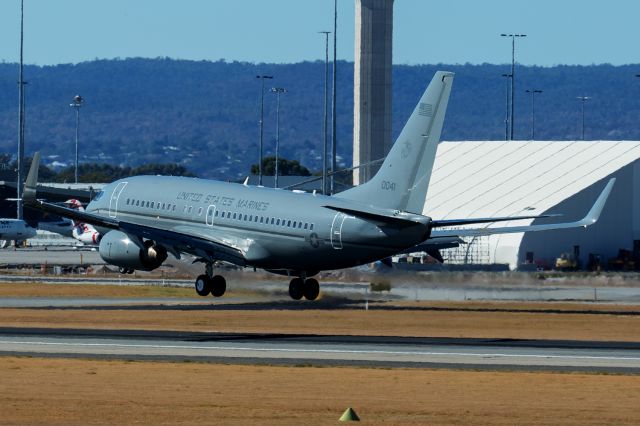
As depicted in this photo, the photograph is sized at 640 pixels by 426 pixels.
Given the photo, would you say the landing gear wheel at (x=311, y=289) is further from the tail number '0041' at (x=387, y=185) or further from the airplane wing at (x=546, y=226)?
the tail number '0041' at (x=387, y=185)

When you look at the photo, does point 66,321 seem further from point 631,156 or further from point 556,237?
point 631,156

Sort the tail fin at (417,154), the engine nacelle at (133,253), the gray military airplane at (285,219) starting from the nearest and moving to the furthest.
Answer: the tail fin at (417,154) → the gray military airplane at (285,219) → the engine nacelle at (133,253)

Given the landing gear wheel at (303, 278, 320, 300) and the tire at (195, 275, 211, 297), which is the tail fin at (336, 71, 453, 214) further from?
the tire at (195, 275, 211, 297)

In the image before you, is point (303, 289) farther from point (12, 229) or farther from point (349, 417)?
point (12, 229)

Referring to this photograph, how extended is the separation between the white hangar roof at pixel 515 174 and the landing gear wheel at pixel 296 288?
163ft

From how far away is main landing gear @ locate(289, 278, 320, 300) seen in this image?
68.9 metres

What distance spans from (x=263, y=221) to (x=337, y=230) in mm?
5192

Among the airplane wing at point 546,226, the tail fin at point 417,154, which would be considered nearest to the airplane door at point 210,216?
the tail fin at point 417,154

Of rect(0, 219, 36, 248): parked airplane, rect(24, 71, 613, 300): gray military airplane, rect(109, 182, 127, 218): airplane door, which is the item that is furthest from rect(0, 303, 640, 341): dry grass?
rect(0, 219, 36, 248): parked airplane

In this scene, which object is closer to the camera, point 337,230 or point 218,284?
point 337,230

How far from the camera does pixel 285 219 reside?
66.2 meters

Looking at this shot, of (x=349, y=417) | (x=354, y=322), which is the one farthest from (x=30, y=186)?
(x=349, y=417)

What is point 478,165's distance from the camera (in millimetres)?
134125

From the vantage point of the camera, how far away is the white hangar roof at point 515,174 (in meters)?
121
